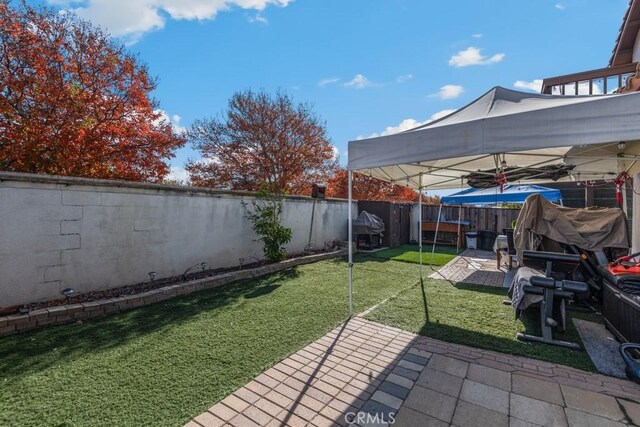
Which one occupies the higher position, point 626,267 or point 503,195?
point 503,195

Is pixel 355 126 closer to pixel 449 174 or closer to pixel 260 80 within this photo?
pixel 260 80

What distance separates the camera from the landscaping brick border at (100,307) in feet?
10.4

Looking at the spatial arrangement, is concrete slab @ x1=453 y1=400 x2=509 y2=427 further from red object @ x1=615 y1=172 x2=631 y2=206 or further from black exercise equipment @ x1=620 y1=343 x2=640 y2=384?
red object @ x1=615 y1=172 x2=631 y2=206

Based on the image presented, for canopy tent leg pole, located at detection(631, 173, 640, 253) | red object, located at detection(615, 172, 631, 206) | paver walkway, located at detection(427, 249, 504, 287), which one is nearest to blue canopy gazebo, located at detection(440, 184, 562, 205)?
paver walkway, located at detection(427, 249, 504, 287)

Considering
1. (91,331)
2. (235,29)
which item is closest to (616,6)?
(235,29)

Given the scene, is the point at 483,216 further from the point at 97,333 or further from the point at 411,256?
the point at 97,333

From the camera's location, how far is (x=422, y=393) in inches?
87.4

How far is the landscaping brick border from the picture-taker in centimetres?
318

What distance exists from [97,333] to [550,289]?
4.99 meters

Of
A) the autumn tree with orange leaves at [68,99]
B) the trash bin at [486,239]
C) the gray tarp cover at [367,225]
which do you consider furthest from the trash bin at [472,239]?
the autumn tree with orange leaves at [68,99]

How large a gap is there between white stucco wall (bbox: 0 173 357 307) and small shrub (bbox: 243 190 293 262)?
0.27 meters

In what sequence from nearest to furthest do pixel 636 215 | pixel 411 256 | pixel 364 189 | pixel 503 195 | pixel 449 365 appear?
pixel 449 365, pixel 636 215, pixel 503 195, pixel 411 256, pixel 364 189

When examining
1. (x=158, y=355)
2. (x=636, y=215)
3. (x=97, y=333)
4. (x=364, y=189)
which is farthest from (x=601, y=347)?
(x=364, y=189)

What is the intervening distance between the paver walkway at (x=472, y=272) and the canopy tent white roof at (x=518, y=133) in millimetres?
2427
